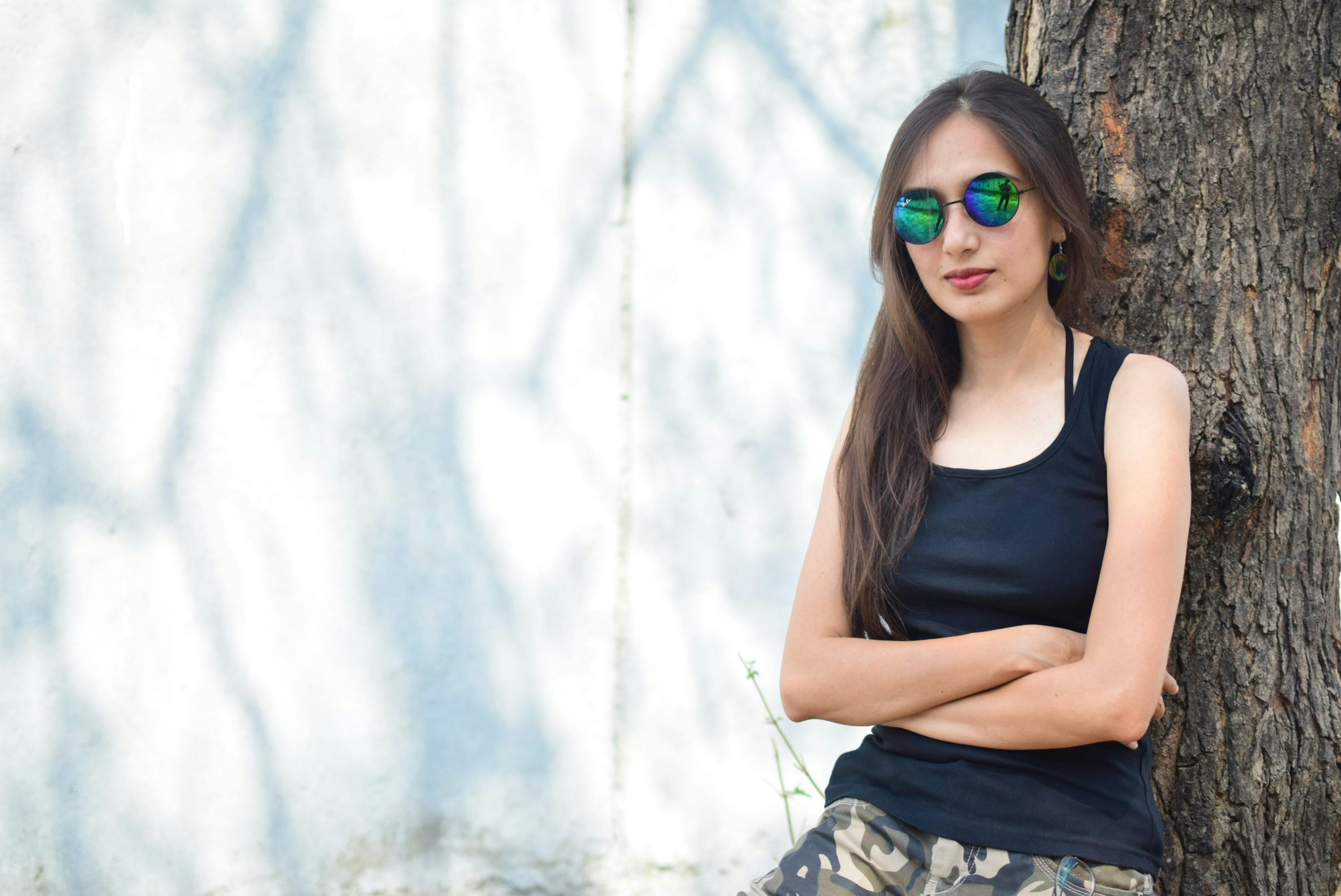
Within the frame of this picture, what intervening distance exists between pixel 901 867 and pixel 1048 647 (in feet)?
1.41

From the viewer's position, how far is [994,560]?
1.73 m

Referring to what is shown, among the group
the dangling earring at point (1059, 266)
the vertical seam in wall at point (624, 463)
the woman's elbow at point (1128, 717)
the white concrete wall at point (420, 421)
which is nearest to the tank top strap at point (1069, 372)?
the dangling earring at point (1059, 266)

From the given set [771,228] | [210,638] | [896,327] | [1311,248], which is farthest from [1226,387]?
[210,638]

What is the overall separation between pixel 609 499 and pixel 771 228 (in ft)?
3.34

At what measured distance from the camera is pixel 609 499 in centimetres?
335

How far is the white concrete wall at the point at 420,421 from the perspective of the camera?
3.03m

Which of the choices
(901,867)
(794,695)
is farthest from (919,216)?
(901,867)

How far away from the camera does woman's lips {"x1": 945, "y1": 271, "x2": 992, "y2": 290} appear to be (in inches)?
73.7

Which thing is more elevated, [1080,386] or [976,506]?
[1080,386]

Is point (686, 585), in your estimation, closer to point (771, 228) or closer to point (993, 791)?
point (771, 228)

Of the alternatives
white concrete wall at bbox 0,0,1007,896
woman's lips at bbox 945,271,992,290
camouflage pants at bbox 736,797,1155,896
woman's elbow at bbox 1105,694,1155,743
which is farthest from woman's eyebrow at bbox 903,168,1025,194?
white concrete wall at bbox 0,0,1007,896

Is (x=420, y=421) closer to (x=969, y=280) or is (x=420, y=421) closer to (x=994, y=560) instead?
(x=969, y=280)

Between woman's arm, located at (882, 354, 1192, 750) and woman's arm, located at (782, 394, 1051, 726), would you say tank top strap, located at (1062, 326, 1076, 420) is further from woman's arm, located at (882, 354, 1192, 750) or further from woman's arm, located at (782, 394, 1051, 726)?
woman's arm, located at (782, 394, 1051, 726)

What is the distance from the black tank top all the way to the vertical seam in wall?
1545 millimetres
